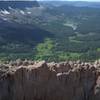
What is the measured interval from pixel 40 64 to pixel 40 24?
112 metres

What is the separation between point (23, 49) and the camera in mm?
94375

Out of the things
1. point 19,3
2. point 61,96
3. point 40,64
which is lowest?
point 61,96

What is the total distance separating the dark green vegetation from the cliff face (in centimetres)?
3817

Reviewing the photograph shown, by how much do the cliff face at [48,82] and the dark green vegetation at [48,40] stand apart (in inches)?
1503

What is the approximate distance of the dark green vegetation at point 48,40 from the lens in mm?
84812

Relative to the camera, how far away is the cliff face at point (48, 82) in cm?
3231

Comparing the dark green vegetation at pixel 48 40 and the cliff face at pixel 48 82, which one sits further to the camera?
the dark green vegetation at pixel 48 40

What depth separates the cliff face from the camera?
32.3 meters

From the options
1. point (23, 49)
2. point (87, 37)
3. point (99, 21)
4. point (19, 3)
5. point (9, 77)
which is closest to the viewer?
point (9, 77)

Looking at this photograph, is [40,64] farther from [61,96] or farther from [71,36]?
[71,36]

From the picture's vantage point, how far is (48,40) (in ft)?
368

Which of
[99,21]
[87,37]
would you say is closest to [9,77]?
[87,37]

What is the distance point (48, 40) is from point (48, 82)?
79.2 m

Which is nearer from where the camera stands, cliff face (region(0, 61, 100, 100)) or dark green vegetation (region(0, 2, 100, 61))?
cliff face (region(0, 61, 100, 100))
